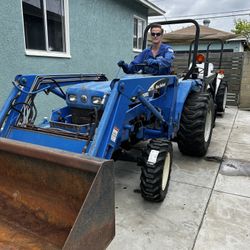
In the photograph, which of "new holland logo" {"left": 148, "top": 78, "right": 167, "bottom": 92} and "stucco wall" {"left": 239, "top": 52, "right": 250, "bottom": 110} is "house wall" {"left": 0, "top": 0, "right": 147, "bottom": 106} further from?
"stucco wall" {"left": 239, "top": 52, "right": 250, "bottom": 110}

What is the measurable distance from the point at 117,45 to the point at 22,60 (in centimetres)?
376

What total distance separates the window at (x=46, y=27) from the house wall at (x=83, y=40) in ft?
0.54

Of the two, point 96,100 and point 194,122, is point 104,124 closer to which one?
point 96,100

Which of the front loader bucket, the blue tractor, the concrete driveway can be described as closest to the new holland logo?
the blue tractor

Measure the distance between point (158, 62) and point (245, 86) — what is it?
6747 millimetres

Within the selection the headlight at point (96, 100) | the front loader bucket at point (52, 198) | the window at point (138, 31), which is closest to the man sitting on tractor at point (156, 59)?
the headlight at point (96, 100)

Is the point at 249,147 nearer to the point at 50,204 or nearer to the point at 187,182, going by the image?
the point at 187,182

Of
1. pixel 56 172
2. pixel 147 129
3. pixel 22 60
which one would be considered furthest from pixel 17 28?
pixel 56 172

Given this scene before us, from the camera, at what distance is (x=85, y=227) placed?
1.55 m

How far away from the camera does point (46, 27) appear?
5340 millimetres

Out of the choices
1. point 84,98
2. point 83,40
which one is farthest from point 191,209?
point 83,40

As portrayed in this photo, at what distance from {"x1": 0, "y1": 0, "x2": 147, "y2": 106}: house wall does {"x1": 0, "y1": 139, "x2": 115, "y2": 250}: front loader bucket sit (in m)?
2.86

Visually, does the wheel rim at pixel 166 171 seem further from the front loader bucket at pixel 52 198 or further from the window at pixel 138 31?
the window at pixel 138 31

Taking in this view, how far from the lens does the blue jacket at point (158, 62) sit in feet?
11.7
